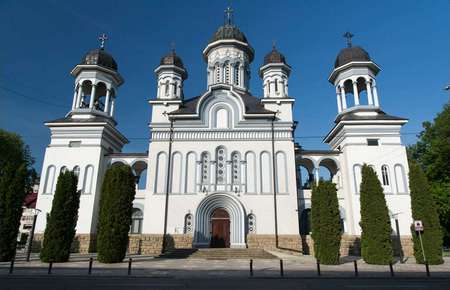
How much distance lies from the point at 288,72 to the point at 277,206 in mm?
13619

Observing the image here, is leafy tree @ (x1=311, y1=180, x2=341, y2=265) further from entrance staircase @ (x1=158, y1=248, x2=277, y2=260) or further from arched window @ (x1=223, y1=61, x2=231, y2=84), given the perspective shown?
arched window @ (x1=223, y1=61, x2=231, y2=84)

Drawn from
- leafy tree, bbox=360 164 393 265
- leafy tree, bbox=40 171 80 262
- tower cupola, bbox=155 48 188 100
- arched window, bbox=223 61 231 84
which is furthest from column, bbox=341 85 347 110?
leafy tree, bbox=40 171 80 262

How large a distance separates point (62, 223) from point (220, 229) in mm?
11165

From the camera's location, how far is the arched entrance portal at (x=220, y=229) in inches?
945

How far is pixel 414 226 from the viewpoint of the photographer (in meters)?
17.8

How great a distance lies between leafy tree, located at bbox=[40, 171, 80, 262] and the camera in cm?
1738

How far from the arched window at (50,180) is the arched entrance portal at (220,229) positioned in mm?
13291

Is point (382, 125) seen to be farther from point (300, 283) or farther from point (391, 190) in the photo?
point (300, 283)

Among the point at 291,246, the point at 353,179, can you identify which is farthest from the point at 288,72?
the point at 291,246

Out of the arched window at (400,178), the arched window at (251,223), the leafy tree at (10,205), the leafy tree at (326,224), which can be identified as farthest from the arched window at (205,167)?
the arched window at (400,178)

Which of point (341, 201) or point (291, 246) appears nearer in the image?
point (291, 246)

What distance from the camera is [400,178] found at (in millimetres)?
24938

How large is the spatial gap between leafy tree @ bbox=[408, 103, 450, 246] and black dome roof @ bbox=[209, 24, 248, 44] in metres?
20.2

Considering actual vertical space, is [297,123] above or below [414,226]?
above
